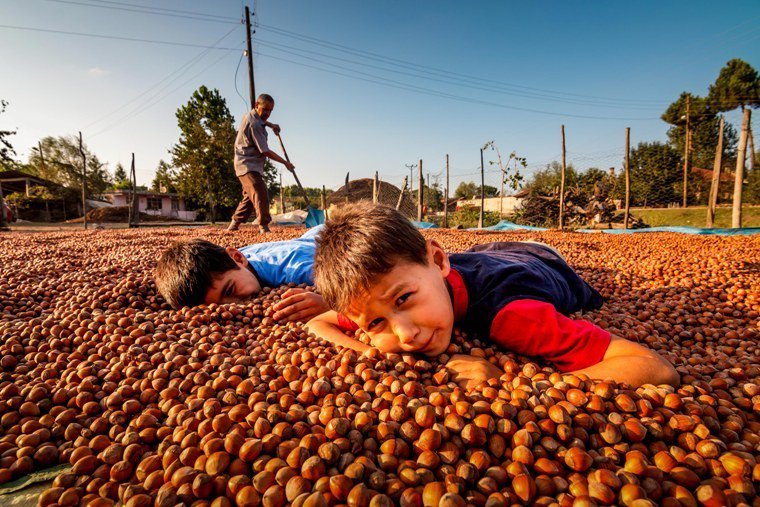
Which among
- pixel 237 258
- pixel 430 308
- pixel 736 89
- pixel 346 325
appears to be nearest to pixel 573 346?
pixel 430 308

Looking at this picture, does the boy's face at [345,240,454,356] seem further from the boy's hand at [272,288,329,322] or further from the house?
the house

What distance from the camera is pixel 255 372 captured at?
1463 millimetres

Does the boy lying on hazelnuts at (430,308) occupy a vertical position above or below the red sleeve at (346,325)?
above

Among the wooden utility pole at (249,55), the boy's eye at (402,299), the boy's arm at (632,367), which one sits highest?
the wooden utility pole at (249,55)

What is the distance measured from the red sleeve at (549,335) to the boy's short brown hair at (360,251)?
1.40 ft

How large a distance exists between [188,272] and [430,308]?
5.96 ft

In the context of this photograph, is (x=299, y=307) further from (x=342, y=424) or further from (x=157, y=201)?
(x=157, y=201)

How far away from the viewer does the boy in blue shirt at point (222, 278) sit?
2279mm

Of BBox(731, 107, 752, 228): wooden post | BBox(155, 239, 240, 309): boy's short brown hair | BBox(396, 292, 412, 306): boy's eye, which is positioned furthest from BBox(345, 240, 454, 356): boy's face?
BBox(731, 107, 752, 228): wooden post

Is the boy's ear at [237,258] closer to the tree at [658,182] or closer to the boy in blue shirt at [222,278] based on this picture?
the boy in blue shirt at [222,278]

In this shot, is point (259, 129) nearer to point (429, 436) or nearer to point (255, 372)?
point (255, 372)

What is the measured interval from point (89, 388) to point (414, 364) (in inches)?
49.3

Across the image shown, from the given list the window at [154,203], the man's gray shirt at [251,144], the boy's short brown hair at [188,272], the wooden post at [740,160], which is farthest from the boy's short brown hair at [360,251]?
the window at [154,203]

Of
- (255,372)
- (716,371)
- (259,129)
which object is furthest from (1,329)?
(259,129)
